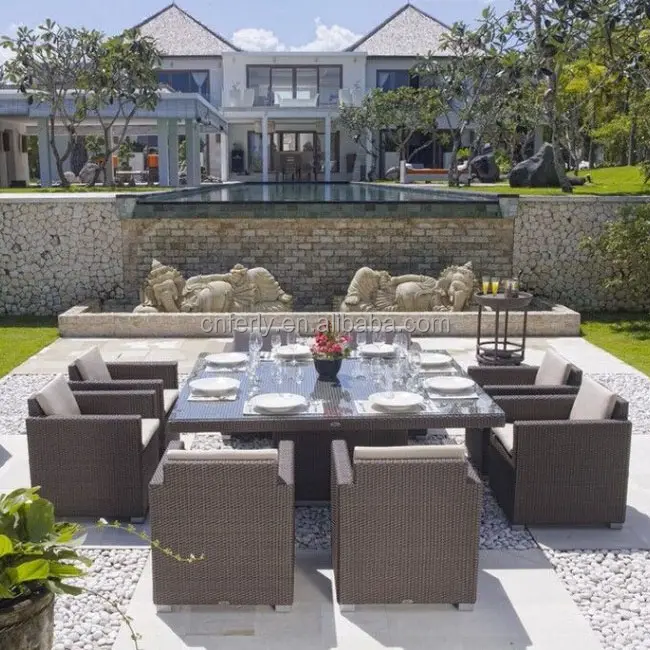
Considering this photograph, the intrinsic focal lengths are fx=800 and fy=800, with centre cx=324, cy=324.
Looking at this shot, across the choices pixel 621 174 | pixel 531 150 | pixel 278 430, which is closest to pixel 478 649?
pixel 278 430

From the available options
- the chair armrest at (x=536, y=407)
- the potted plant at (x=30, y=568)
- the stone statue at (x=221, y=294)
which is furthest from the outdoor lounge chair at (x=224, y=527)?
the stone statue at (x=221, y=294)

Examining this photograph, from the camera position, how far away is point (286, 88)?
3484cm

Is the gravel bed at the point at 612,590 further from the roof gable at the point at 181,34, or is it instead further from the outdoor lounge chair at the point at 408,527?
the roof gable at the point at 181,34

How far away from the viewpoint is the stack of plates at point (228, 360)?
19.4 ft

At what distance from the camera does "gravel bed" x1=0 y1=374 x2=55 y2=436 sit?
6863mm

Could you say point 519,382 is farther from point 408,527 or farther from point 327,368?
point 408,527

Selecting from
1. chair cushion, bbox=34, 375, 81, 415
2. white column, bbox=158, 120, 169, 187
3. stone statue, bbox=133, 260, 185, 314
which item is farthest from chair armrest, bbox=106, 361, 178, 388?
white column, bbox=158, 120, 169, 187

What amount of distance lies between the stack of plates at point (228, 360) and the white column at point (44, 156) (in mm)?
18850

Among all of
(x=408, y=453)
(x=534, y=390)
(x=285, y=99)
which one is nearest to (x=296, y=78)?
(x=285, y=99)

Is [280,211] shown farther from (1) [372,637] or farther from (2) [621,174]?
(2) [621,174]

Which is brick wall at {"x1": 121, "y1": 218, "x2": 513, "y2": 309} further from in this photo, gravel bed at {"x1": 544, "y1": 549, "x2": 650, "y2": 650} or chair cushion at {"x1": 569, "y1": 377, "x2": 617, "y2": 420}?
gravel bed at {"x1": 544, "y1": 549, "x2": 650, "y2": 650}

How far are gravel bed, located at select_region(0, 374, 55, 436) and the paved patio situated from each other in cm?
245

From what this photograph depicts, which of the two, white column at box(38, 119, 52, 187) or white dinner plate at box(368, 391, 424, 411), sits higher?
white column at box(38, 119, 52, 187)

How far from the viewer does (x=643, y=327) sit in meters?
11.4
